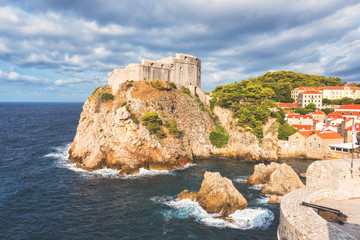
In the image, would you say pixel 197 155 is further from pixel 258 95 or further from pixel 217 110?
pixel 258 95

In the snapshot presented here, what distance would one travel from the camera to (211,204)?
23.8m

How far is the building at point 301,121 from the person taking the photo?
52816mm

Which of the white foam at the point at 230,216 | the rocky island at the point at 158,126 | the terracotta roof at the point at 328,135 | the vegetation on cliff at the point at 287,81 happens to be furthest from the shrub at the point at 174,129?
the vegetation on cliff at the point at 287,81

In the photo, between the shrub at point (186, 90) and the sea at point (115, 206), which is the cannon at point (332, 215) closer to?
the sea at point (115, 206)

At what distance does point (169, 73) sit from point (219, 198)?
35.2 m

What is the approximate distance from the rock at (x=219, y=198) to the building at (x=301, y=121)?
119ft

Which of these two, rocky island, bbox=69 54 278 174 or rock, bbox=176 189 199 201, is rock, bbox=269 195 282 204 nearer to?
rock, bbox=176 189 199 201

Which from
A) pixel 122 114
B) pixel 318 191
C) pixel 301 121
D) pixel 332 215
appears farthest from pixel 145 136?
pixel 301 121

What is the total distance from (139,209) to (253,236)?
1222cm

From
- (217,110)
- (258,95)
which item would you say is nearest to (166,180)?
(217,110)

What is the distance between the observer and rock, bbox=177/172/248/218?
2350cm

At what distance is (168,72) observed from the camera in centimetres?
5162

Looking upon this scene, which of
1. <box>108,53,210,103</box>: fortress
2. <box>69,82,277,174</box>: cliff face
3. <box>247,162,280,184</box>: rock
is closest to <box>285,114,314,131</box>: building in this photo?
<box>69,82,277,174</box>: cliff face

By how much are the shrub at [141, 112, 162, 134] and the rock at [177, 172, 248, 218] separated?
17.3 m
